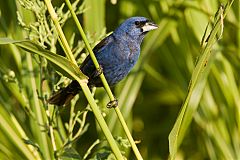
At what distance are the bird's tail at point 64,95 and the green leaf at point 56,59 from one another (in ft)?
1.26

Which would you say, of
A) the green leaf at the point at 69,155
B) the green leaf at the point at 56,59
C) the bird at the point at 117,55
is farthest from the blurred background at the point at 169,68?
the green leaf at the point at 56,59

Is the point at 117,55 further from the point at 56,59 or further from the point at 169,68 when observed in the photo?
the point at 56,59

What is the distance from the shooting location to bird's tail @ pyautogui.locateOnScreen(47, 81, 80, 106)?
1698 mm

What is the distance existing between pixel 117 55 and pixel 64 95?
0.25 m

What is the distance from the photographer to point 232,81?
2.27m

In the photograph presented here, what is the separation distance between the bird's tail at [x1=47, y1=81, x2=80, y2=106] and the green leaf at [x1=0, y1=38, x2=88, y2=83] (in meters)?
0.38

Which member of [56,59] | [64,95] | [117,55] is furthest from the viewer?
[117,55]

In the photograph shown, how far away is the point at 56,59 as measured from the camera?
1.27 m

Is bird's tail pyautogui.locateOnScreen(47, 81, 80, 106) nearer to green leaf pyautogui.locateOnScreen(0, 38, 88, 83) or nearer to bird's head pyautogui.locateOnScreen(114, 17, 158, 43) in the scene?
bird's head pyautogui.locateOnScreen(114, 17, 158, 43)

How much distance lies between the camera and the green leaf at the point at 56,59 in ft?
4.08

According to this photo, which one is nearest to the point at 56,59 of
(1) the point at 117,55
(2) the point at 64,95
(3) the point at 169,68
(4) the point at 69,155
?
(4) the point at 69,155

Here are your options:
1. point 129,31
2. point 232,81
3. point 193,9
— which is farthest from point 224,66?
point 129,31

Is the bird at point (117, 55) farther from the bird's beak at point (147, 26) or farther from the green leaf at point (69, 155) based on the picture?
the green leaf at point (69, 155)

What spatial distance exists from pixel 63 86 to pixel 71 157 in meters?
0.33
